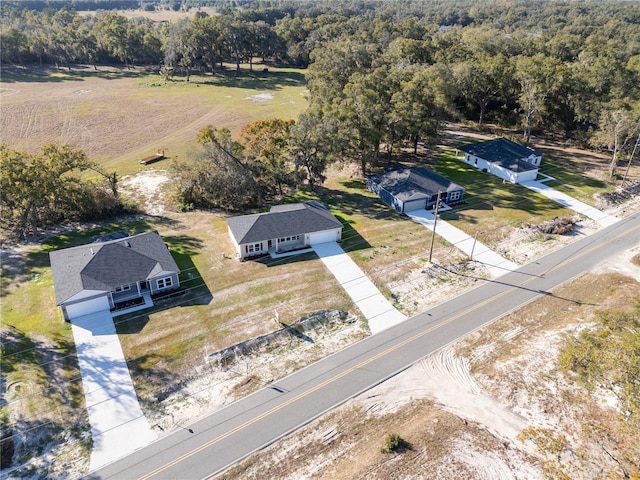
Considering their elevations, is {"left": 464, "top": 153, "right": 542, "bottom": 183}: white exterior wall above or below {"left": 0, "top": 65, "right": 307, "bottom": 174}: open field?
below

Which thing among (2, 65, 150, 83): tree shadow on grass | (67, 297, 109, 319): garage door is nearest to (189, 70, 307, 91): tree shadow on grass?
(2, 65, 150, 83): tree shadow on grass

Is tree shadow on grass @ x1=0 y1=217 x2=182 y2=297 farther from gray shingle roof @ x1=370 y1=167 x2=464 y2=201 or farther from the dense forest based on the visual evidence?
gray shingle roof @ x1=370 y1=167 x2=464 y2=201

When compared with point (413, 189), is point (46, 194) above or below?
below

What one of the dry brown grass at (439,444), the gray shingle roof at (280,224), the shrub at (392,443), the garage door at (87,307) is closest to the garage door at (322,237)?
the gray shingle roof at (280,224)

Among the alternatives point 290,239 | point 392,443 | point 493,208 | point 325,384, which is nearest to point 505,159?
point 493,208

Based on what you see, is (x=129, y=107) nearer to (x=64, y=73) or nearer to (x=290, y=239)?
(x=64, y=73)

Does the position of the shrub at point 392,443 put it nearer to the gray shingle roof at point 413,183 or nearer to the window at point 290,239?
the window at point 290,239
